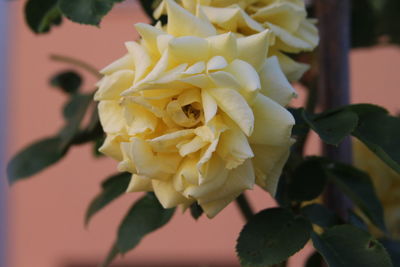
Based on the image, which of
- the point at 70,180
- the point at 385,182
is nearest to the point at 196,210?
the point at 385,182

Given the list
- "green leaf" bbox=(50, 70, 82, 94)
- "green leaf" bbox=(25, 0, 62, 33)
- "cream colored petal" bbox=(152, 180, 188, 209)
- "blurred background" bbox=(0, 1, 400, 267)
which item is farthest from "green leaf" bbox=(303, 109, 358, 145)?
"blurred background" bbox=(0, 1, 400, 267)

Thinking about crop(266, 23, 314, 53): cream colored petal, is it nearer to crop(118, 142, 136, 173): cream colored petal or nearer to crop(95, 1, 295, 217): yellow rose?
crop(95, 1, 295, 217): yellow rose

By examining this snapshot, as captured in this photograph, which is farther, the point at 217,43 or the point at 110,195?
the point at 110,195

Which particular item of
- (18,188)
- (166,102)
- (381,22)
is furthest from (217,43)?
(18,188)

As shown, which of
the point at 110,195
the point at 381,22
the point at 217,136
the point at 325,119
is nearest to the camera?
the point at 217,136

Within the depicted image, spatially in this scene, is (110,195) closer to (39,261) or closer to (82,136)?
(82,136)

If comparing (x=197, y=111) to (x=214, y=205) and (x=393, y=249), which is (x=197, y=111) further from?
(x=393, y=249)

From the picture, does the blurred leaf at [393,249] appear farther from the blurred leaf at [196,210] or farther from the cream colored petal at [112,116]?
the cream colored petal at [112,116]
